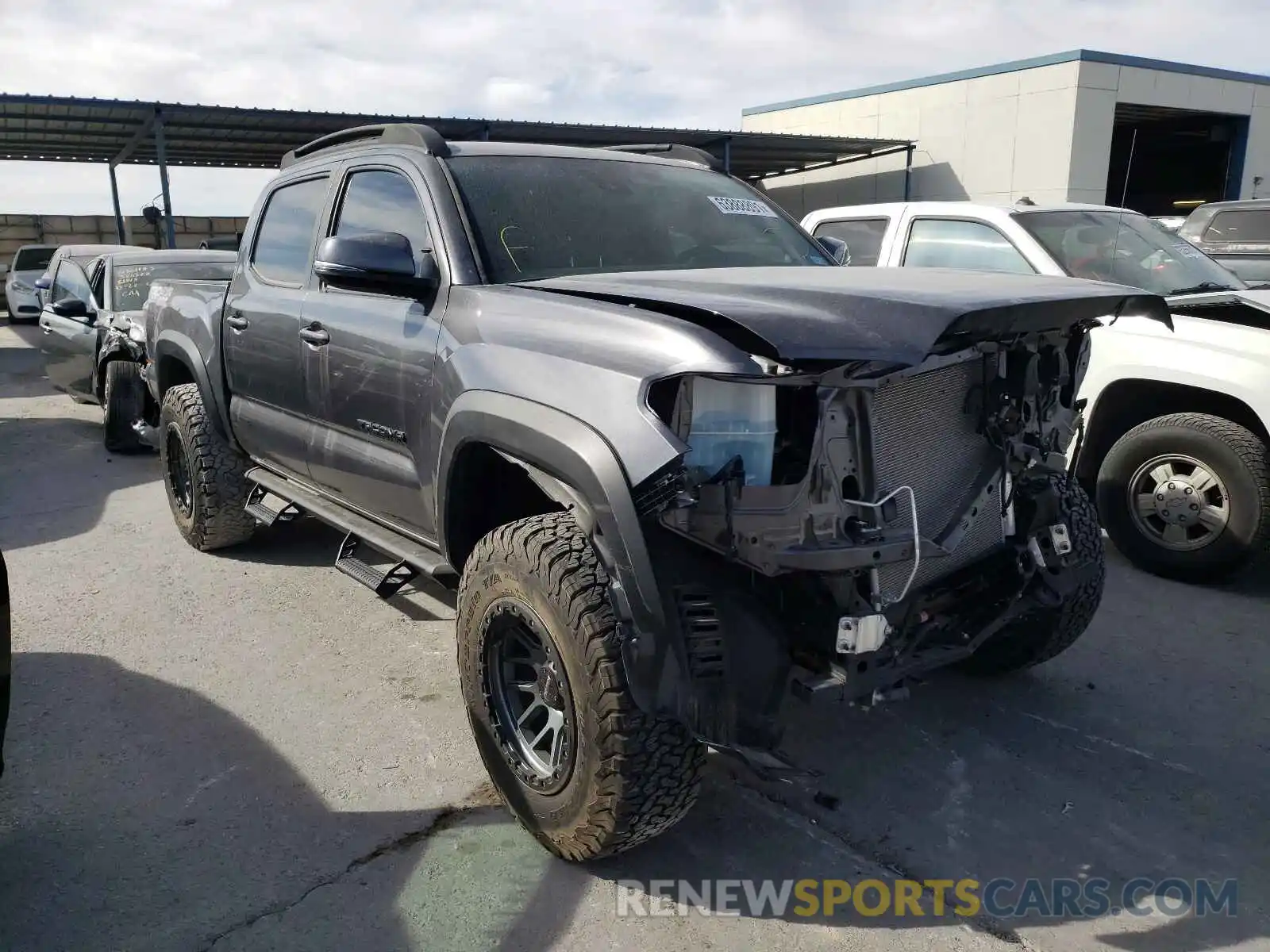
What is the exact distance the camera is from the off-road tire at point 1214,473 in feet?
15.3

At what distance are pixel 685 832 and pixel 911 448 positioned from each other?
4.38 ft

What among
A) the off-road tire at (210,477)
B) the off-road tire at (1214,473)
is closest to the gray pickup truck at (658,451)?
the off-road tire at (210,477)

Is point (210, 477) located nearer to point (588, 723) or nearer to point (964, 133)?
point (588, 723)

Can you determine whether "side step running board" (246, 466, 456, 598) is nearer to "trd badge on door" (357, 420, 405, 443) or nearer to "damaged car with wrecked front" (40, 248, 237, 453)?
"trd badge on door" (357, 420, 405, 443)


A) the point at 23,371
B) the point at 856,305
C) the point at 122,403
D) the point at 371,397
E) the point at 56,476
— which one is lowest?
the point at 23,371

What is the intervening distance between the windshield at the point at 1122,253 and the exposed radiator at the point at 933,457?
298cm

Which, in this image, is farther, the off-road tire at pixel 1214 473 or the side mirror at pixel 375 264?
the off-road tire at pixel 1214 473

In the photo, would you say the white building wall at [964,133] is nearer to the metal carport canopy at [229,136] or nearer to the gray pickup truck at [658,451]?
the metal carport canopy at [229,136]

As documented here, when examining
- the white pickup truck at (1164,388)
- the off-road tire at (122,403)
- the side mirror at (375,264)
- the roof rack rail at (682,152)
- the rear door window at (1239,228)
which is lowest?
the off-road tire at (122,403)

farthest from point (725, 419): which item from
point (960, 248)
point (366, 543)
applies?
point (960, 248)

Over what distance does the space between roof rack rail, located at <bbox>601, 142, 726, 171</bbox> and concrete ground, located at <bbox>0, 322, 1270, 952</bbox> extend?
7.82ft

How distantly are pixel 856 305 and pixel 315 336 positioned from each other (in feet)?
7.88

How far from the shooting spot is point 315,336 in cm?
396

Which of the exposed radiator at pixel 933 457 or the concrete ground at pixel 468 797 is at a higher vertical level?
the exposed radiator at pixel 933 457
